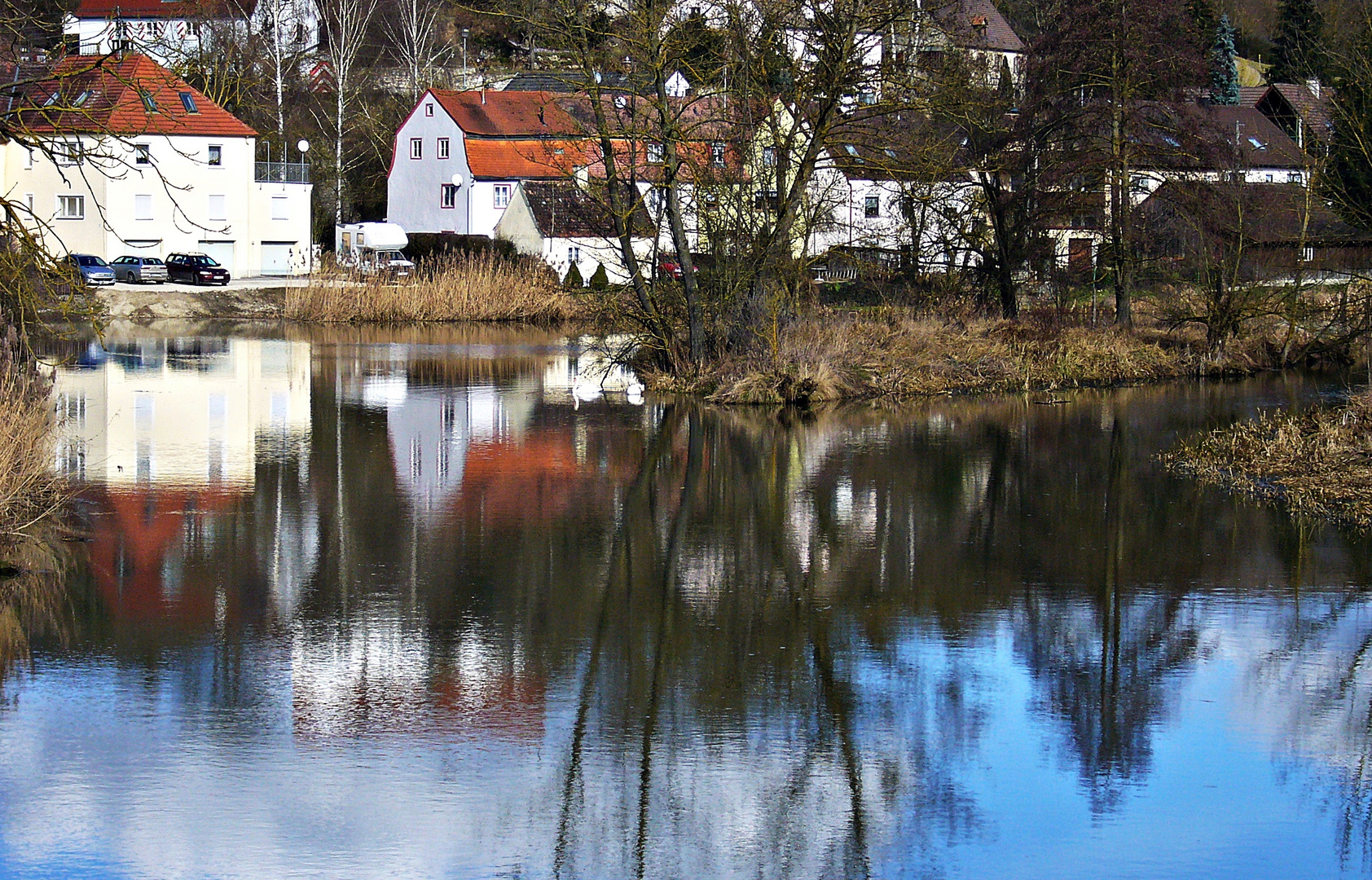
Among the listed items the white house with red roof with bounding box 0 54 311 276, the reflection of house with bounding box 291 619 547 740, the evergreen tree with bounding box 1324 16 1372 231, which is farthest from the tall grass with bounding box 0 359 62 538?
the white house with red roof with bounding box 0 54 311 276

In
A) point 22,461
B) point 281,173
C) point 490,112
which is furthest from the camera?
point 490,112

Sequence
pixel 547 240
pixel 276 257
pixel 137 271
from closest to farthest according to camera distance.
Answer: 1. pixel 137 271
2. pixel 547 240
3. pixel 276 257

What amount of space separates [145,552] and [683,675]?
557 centimetres

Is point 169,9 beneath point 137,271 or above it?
above

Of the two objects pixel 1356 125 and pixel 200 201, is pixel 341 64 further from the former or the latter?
pixel 1356 125

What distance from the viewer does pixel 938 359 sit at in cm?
2750

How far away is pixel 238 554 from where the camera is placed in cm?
1230

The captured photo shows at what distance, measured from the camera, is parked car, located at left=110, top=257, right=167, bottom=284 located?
56203 millimetres

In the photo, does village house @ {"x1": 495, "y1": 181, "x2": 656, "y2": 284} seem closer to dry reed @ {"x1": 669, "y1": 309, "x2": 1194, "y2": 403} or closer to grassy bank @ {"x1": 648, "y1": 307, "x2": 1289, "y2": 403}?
grassy bank @ {"x1": 648, "y1": 307, "x2": 1289, "y2": 403}

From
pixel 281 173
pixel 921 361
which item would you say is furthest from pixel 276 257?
pixel 921 361

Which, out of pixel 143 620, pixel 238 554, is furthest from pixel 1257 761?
pixel 238 554

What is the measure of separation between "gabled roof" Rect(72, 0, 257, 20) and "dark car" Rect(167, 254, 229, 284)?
8.94 m

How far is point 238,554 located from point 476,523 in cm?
228

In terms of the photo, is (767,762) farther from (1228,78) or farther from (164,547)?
(1228,78)
